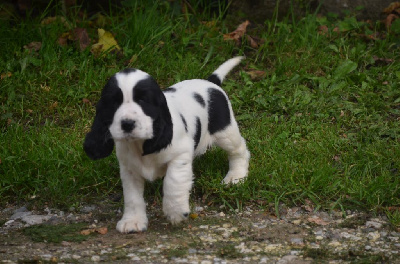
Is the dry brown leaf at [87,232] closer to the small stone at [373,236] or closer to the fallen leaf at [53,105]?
the small stone at [373,236]

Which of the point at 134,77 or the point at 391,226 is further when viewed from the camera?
the point at 391,226

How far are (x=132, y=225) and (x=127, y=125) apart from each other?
0.89 meters

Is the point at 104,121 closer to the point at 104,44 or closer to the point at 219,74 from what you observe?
the point at 219,74

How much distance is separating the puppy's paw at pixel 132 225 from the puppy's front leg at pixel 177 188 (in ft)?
0.64

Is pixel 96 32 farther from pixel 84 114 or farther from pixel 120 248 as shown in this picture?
pixel 120 248

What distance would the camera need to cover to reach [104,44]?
687 centimetres

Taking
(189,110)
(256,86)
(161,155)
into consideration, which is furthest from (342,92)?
(161,155)

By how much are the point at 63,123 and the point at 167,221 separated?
192cm

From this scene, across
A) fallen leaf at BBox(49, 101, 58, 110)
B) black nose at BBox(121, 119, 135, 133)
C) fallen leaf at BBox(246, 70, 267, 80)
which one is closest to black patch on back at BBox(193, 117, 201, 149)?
black nose at BBox(121, 119, 135, 133)

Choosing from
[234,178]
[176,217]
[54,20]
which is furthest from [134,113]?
[54,20]

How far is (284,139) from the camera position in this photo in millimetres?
5699

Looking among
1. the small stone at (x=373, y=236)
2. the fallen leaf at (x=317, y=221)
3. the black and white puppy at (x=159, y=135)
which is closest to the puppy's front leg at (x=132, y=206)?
the black and white puppy at (x=159, y=135)

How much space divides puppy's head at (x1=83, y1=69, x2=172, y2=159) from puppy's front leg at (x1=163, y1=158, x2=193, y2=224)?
24 centimetres

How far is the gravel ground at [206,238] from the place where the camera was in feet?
13.2
